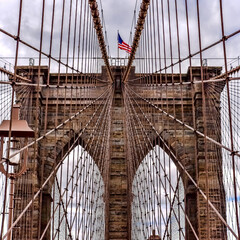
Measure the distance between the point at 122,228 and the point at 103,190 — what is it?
1.16m

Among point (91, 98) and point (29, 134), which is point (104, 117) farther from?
point (29, 134)

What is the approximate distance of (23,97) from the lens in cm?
1538

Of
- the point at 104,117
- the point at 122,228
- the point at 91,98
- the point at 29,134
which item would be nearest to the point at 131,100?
the point at 104,117

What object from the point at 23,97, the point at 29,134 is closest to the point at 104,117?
the point at 23,97

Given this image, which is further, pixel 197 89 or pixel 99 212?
pixel 197 89

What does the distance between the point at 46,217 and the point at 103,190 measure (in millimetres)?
1791

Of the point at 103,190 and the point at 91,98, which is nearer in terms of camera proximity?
the point at 91,98

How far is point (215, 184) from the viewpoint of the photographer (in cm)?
1505

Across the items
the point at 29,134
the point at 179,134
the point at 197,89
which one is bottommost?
the point at 29,134

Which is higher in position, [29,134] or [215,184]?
[215,184]

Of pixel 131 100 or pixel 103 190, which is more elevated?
pixel 131 100

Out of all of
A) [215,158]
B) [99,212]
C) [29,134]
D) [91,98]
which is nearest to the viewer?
[29,134]

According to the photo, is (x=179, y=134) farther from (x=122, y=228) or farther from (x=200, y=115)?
(x=122, y=228)

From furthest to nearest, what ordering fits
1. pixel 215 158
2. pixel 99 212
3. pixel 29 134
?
pixel 215 158 < pixel 99 212 < pixel 29 134
